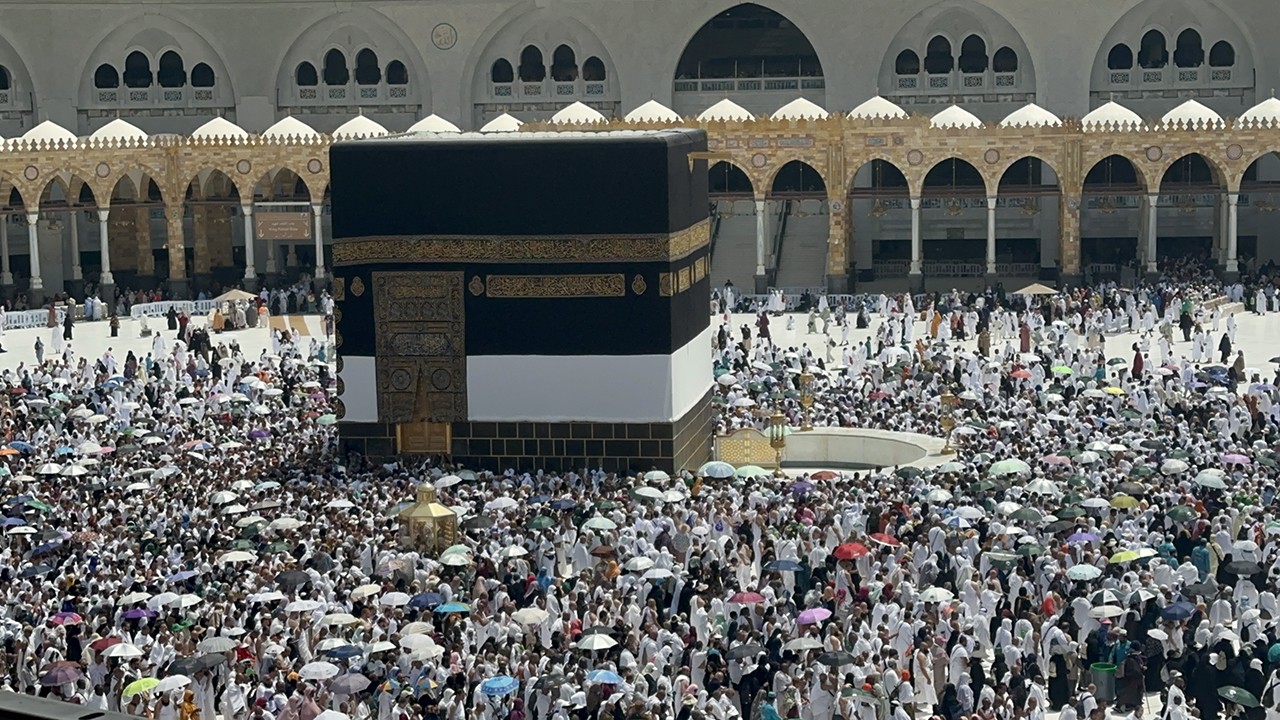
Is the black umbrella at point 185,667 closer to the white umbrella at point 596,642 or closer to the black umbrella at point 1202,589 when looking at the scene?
the white umbrella at point 596,642

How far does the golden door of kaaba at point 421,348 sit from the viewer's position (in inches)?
1033

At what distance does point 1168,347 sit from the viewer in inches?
1318

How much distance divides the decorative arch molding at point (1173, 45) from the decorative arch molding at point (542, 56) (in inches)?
488

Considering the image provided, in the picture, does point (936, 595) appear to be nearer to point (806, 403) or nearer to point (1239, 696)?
point (1239, 696)

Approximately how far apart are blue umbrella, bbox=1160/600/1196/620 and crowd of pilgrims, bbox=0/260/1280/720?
43 millimetres

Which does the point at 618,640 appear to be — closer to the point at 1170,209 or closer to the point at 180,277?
the point at 180,277

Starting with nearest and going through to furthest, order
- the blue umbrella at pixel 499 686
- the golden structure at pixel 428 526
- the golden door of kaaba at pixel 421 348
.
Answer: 1. the blue umbrella at pixel 499 686
2. the golden structure at pixel 428 526
3. the golden door of kaaba at pixel 421 348

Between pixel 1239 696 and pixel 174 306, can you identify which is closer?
pixel 1239 696

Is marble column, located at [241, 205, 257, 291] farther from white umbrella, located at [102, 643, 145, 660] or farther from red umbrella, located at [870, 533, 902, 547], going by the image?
white umbrella, located at [102, 643, 145, 660]

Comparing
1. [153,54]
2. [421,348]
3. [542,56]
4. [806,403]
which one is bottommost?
[806,403]

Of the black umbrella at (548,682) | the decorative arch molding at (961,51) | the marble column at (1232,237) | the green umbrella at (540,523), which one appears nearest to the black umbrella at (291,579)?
the green umbrella at (540,523)

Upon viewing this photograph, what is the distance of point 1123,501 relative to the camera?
67.7 ft

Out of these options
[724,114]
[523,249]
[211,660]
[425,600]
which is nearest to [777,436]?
[523,249]

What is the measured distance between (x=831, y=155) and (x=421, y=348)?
2060 centimetres
